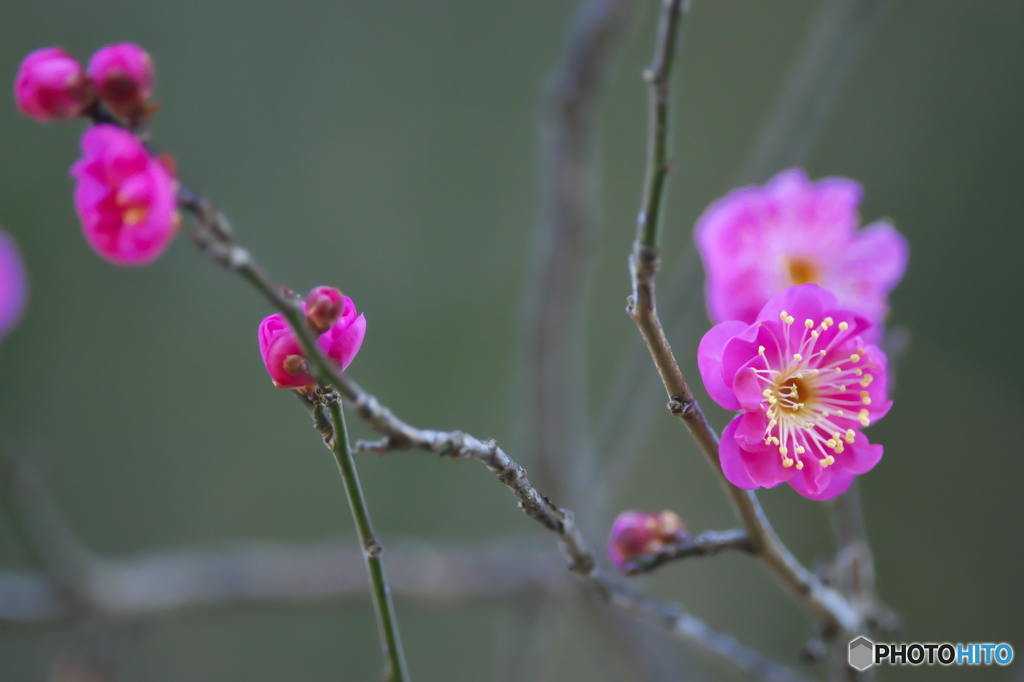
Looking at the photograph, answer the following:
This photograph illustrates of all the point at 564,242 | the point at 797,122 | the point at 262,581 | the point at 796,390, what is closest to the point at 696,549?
the point at 796,390

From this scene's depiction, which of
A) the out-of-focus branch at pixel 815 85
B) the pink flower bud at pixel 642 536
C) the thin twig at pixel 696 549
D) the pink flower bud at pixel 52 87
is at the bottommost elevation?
the thin twig at pixel 696 549

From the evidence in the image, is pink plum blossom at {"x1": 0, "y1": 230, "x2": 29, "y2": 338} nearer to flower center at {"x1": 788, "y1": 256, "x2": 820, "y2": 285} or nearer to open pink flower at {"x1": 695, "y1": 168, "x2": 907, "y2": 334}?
open pink flower at {"x1": 695, "y1": 168, "x2": 907, "y2": 334}

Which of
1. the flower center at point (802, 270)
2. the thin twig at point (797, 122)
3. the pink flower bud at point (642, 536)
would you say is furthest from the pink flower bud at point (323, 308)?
the thin twig at point (797, 122)

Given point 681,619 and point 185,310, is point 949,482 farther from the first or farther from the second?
point 185,310

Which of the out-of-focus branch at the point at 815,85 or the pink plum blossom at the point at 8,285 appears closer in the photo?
the pink plum blossom at the point at 8,285

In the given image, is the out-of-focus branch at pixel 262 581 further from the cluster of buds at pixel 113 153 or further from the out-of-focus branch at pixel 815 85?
the cluster of buds at pixel 113 153

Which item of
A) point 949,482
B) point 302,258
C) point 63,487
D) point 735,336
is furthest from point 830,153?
point 63,487

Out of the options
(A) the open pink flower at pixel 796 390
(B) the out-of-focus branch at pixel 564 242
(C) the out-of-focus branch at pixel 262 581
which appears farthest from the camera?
(C) the out-of-focus branch at pixel 262 581
